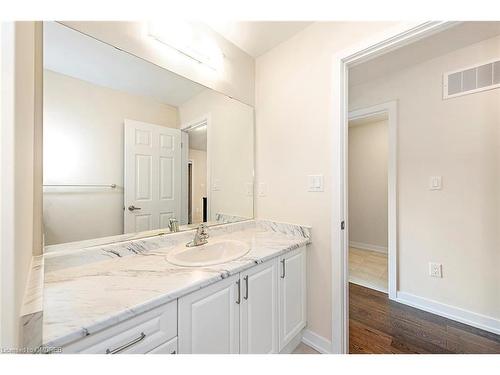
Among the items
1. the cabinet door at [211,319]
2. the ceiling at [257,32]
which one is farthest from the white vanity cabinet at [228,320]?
the ceiling at [257,32]

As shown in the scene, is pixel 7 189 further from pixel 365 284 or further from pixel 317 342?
pixel 365 284

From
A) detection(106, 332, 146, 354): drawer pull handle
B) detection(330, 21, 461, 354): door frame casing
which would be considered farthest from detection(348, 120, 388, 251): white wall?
detection(106, 332, 146, 354): drawer pull handle

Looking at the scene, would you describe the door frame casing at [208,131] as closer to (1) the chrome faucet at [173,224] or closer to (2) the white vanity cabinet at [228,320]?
(1) the chrome faucet at [173,224]

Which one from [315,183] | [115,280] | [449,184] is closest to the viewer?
[115,280]

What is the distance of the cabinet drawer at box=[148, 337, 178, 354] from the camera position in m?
0.70

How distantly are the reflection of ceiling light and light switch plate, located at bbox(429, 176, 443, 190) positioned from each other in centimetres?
213

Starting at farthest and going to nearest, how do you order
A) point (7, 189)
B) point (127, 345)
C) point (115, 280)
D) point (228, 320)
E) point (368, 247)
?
point (368, 247) < point (228, 320) < point (115, 280) < point (127, 345) < point (7, 189)

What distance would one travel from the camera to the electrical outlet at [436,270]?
5.95ft

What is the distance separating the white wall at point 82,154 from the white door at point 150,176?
45mm

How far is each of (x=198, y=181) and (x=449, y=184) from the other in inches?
85.4

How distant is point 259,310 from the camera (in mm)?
1090

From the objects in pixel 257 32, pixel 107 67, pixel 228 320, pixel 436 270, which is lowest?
pixel 436 270

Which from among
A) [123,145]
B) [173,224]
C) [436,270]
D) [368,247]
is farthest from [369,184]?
[123,145]
